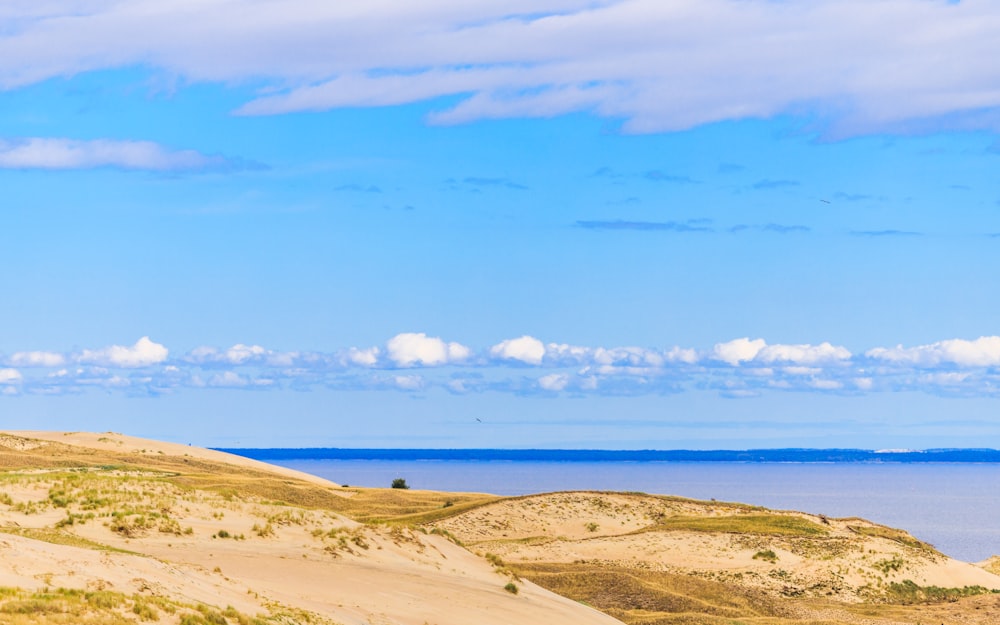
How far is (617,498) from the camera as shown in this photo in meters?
62.5

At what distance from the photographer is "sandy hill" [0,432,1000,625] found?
2253 cm

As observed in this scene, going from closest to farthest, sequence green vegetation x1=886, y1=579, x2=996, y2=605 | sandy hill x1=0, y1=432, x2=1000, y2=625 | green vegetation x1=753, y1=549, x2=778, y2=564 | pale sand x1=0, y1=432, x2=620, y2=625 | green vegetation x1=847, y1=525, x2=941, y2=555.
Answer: pale sand x1=0, y1=432, x2=620, y2=625 → sandy hill x1=0, y1=432, x2=1000, y2=625 → green vegetation x1=886, y1=579, x2=996, y2=605 → green vegetation x1=753, y1=549, x2=778, y2=564 → green vegetation x1=847, y1=525, x2=941, y2=555

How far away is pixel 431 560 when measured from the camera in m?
35.5

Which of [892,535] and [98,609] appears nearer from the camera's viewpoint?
[98,609]

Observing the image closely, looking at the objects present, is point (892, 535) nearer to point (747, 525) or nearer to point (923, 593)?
point (747, 525)

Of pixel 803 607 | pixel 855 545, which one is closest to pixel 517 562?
pixel 803 607

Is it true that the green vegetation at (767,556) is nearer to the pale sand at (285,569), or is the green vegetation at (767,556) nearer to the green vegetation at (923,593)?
the green vegetation at (923,593)

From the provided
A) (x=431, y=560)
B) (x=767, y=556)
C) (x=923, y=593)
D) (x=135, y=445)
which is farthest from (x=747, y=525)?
(x=135, y=445)

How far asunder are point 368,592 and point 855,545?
29885mm

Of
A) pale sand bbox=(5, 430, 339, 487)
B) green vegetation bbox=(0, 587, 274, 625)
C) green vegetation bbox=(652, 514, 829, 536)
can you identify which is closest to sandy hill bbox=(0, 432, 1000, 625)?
green vegetation bbox=(0, 587, 274, 625)

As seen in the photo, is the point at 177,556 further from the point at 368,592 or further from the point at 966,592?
the point at 966,592

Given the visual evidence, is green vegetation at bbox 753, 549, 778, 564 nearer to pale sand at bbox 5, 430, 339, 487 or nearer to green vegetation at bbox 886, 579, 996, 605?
green vegetation at bbox 886, 579, 996, 605

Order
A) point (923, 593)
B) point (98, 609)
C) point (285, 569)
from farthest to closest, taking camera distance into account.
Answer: point (923, 593) → point (285, 569) → point (98, 609)

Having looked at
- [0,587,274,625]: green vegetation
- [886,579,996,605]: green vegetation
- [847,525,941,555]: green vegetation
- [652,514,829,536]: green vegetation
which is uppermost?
[0,587,274,625]: green vegetation
